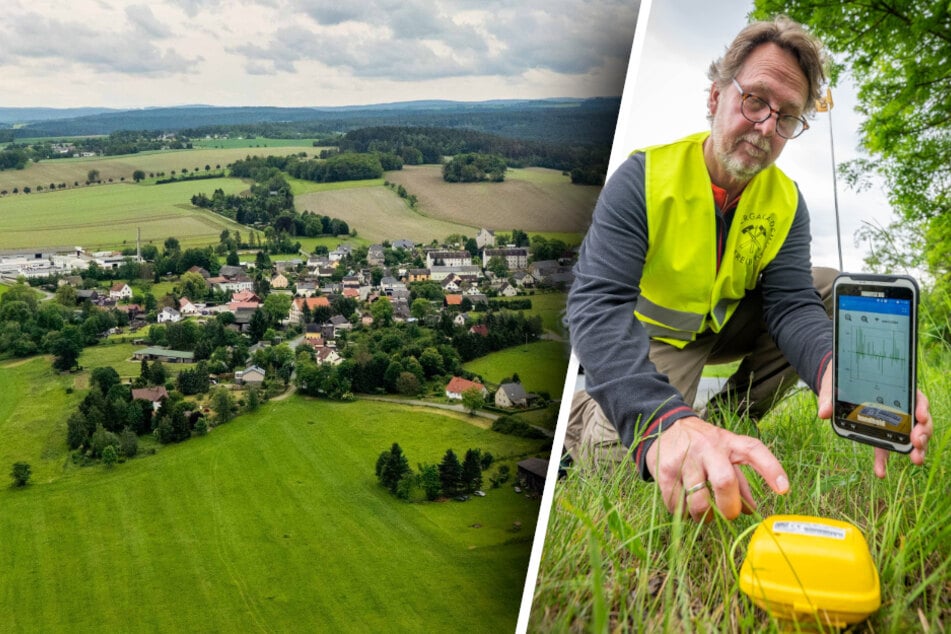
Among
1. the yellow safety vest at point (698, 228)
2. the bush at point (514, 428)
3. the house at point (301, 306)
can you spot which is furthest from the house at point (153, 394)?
the yellow safety vest at point (698, 228)

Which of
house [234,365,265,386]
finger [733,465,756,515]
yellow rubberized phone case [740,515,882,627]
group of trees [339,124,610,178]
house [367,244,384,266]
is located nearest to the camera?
yellow rubberized phone case [740,515,882,627]

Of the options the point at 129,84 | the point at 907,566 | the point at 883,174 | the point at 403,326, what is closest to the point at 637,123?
the point at 883,174

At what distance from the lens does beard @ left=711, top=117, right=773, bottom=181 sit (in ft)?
2.89

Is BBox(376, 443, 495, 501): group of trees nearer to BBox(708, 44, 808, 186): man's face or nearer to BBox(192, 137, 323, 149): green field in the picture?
BBox(192, 137, 323, 149): green field

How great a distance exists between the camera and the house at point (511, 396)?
1.49m

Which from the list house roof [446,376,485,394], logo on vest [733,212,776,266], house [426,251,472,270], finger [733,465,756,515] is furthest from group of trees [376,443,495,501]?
finger [733,465,756,515]

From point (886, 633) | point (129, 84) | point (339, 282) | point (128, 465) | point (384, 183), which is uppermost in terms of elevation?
point (129, 84)

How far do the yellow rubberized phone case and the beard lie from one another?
454 millimetres

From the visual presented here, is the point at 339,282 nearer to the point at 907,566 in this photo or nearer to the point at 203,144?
the point at 203,144

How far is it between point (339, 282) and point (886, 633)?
922 mm

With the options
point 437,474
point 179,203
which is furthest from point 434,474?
point 179,203

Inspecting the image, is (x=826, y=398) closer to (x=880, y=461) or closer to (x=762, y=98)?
(x=880, y=461)

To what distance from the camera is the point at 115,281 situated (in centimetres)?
115

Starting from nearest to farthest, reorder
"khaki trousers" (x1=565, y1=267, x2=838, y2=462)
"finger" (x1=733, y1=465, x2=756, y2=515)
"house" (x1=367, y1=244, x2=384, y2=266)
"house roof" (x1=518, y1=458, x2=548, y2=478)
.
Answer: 1. "finger" (x1=733, y1=465, x2=756, y2=515)
2. "khaki trousers" (x1=565, y1=267, x2=838, y2=462)
3. "house" (x1=367, y1=244, x2=384, y2=266)
4. "house roof" (x1=518, y1=458, x2=548, y2=478)
